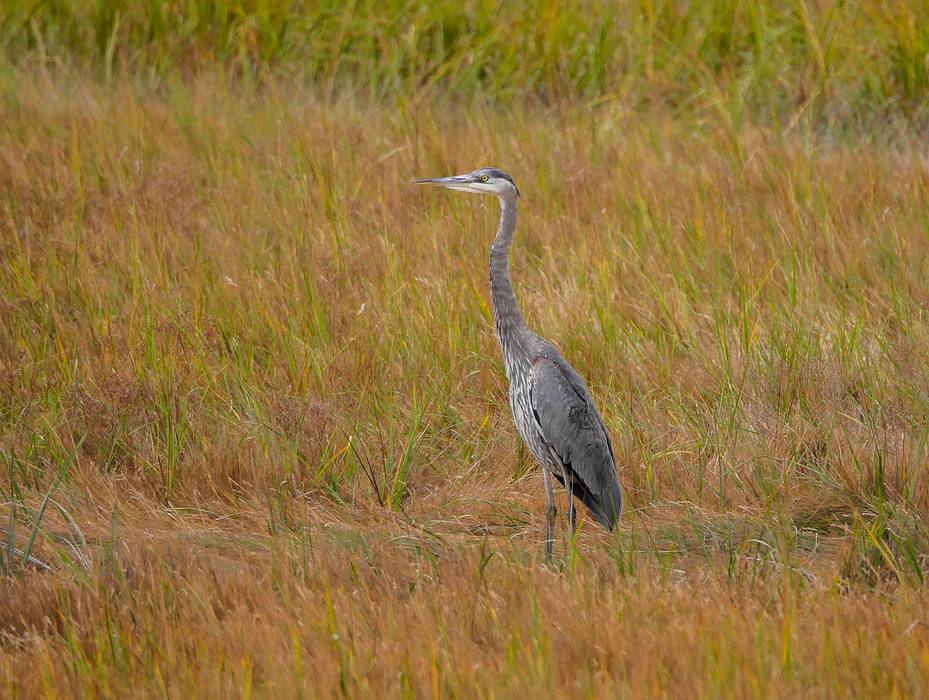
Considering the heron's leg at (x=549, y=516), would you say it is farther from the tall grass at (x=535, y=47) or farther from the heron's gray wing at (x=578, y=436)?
the tall grass at (x=535, y=47)

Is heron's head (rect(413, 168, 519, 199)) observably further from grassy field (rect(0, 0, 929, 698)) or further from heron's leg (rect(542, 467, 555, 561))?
heron's leg (rect(542, 467, 555, 561))

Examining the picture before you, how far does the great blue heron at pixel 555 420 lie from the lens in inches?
164

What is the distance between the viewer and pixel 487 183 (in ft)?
15.7

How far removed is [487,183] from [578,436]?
1.14m

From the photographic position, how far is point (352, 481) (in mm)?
4492

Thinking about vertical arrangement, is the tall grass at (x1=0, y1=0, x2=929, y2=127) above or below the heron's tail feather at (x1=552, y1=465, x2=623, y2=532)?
above

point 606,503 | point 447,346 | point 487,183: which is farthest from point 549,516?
point 487,183

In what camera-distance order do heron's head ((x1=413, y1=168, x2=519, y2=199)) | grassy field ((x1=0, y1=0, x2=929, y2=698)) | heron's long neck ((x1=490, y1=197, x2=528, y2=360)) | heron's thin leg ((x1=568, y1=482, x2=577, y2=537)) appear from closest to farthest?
grassy field ((x1=0, y1=0, x2=929, y2=698))
heron's thin leg ((x1=568, y1=482, x2=577, y2=537))
heron's long neck ((x1=490, y1=197, x2=528, y2=360))
heron's head ((x1=413, y1=168, x2=519, y2=199))

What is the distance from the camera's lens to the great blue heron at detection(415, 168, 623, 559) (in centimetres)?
417

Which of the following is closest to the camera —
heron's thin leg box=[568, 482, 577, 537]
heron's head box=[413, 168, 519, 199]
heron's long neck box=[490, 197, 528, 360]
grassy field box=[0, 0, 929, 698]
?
grassy field box=[0, 0, 929, 698]

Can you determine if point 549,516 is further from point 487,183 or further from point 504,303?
point 487,183

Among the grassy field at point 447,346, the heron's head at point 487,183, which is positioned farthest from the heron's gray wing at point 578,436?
the heron's head at point 487,183

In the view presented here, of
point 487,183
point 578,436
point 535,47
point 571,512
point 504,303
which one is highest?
point 487,183

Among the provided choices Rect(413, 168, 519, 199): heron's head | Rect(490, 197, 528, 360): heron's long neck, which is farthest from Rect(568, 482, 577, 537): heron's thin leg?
Rect(413, 168, 519, 199): heron's head
